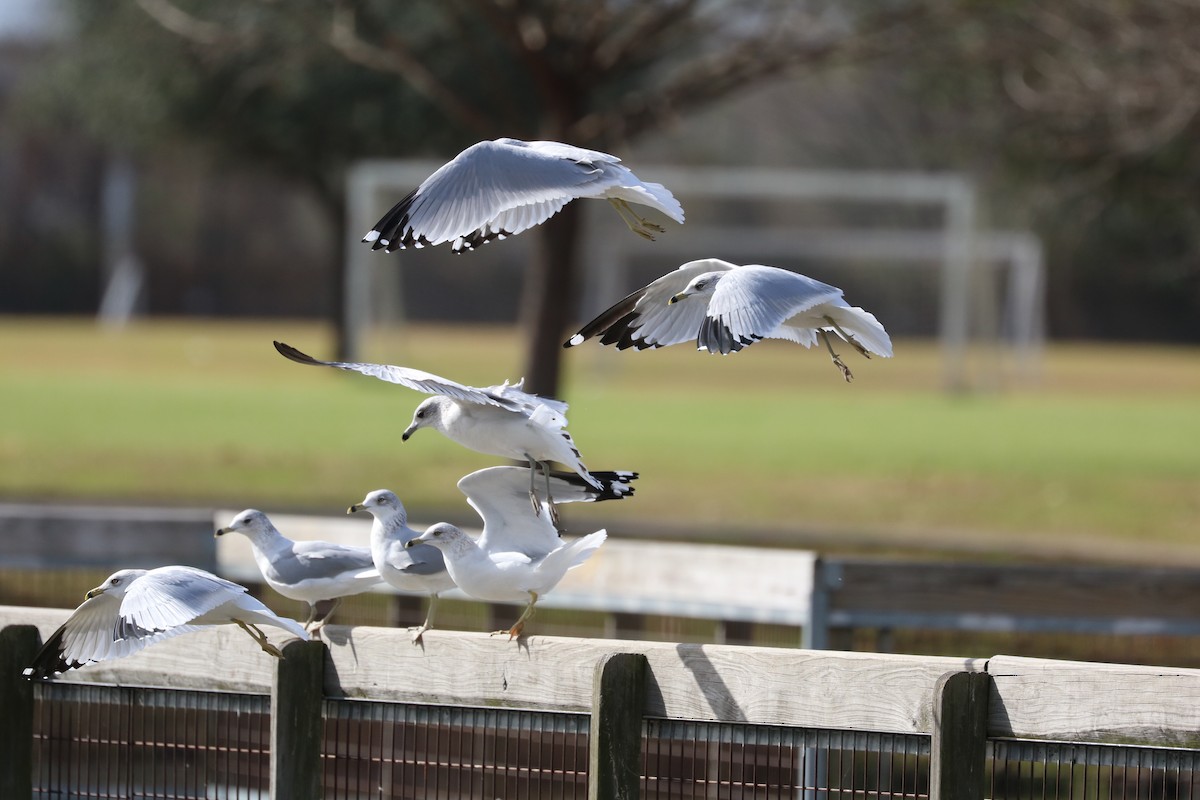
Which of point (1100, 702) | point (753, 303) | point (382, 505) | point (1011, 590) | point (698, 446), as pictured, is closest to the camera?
point (1100, 702)

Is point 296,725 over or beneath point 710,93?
beneath

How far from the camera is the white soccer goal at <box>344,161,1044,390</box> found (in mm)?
29783

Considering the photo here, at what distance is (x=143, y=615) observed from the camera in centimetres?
360

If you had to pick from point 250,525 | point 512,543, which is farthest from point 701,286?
point 250,525

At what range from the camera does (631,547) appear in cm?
706

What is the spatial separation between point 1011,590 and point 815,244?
28.1 meters

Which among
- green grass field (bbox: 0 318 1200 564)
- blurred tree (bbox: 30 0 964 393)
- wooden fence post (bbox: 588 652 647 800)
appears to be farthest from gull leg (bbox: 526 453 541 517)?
green grass field (bbox: 0 318 1200 564)

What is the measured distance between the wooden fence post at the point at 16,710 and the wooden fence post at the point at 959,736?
7.35 ft

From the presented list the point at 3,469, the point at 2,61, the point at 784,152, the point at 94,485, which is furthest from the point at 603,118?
the point at 2,61

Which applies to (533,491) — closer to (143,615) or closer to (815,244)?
(143,615)

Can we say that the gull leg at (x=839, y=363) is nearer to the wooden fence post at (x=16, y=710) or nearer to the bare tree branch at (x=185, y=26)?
the wooden fence post at (x=16, y=710)

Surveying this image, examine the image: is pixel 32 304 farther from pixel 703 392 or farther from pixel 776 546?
pixel 776 546

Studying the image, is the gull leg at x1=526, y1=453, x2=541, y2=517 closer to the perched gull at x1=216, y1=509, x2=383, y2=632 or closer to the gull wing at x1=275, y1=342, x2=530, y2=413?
the gull wing at x1=275, y1=342, x2=530, y2=413

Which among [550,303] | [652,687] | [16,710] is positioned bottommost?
[16,710]
